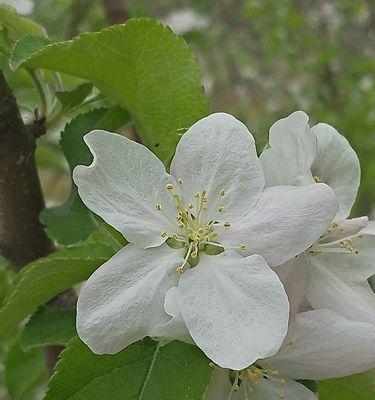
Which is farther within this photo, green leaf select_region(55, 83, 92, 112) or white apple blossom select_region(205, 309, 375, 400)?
green leaf select_region(55, 83, 92, 112)

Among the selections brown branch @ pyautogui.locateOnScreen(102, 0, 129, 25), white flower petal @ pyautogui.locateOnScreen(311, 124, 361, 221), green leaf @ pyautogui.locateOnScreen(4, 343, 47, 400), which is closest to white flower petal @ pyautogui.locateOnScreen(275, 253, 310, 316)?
white flower petal @ pyautogui.locateOnScreen(311, 124, 361, 221)

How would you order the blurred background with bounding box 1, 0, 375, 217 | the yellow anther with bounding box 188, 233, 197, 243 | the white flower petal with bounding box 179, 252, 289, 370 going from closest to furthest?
the white flower petal with bounding box 179, 252, 289, 370 < the yellow anther with bounding box 188, 233, 197, 243 < the blurred background with bounding box 1, 0, 375, 217

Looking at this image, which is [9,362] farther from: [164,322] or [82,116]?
[164,322]

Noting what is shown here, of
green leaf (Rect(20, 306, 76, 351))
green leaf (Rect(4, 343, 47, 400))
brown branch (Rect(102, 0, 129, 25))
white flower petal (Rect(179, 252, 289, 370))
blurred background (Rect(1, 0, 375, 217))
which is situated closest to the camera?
white flower petal (Rect(179, 252, 289, 370))

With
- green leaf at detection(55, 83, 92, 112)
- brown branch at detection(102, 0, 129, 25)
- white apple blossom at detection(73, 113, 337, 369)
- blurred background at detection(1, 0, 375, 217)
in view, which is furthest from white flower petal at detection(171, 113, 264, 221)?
brown branch at detection(102, 0, 129, 25)

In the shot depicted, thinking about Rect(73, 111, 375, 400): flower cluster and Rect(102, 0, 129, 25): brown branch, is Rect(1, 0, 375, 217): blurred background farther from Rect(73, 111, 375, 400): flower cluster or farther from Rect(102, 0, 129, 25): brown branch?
Rect(73, 111, 375, 400): flower cluster

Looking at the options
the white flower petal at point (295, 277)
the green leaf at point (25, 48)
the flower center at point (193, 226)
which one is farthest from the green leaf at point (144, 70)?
the white flower petal at point (295, 277)

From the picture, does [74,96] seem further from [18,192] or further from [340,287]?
[340,287]

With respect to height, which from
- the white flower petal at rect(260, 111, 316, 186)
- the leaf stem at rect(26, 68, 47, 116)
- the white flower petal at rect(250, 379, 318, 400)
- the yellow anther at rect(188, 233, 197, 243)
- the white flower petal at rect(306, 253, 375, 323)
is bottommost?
the white flower petal at rect(250, 379, 318, 400)

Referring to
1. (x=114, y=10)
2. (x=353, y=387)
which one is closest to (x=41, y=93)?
(x=353, y=387)

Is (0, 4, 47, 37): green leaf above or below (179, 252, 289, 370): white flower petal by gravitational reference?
above
